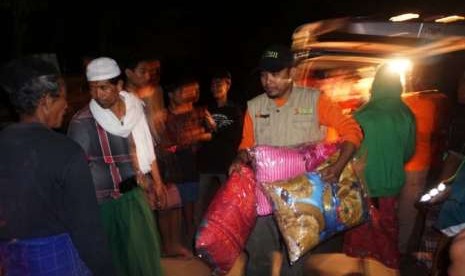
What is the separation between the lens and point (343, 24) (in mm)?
6465

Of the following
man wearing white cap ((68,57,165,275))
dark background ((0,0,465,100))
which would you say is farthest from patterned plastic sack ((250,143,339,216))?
dark background ((0,0,465,100))

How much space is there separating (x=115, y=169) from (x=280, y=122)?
1.23 metres

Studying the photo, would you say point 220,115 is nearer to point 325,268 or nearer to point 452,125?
point 325,268

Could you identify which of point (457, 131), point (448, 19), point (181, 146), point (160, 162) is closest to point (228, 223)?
point (457, 131)

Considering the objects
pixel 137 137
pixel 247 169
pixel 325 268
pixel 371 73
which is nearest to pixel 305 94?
pixel 247 169

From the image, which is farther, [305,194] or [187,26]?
[187,26]

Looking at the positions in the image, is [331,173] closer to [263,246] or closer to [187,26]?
[263,246]

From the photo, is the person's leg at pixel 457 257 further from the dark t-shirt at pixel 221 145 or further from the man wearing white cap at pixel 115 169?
the dark t-shirt at pixel 221 145

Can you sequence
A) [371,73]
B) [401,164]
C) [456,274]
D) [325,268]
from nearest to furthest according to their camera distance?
1. [456,274]
2. [401,164]
3. [325,268]
4. [371,73]

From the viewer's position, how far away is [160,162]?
20.1 ft

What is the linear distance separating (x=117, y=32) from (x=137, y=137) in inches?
606

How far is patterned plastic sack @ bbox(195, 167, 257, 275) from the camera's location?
12.6 ft

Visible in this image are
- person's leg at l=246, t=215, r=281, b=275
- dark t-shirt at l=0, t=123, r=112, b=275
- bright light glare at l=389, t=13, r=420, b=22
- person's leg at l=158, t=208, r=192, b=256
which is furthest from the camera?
bright light glare at l=389, t=13, r=420, b=22

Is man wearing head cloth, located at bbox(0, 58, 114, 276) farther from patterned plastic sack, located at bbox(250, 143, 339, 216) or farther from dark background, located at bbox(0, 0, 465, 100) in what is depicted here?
dark background, located at bbox(0, 0, 465, 100)
